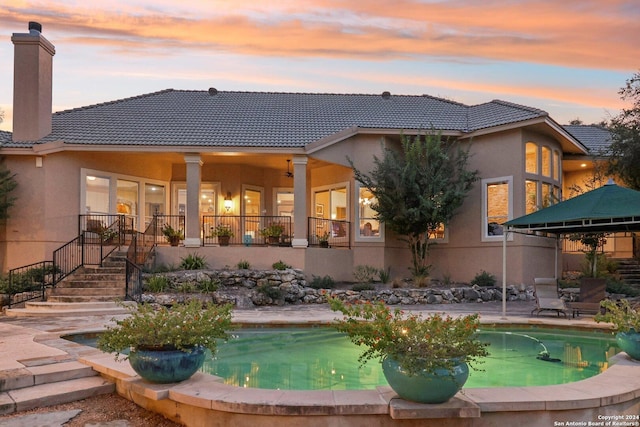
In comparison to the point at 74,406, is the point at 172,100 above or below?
above

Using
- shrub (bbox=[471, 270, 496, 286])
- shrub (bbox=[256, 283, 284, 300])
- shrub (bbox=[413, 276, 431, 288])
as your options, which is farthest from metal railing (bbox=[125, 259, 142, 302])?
shrub (bbox=[471, 270, 496, 286])

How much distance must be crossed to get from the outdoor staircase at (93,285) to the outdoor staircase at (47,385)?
7407 mm

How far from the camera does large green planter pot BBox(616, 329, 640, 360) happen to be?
6812 millimetres

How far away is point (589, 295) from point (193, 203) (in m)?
11.4

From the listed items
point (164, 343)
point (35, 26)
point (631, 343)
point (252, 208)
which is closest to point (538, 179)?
point (252, 208)

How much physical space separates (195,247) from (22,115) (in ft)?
23.4

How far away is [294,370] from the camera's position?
311 inches

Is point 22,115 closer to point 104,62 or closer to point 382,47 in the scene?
point 104,62

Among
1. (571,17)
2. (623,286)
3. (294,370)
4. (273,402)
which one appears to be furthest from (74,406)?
(623,286)

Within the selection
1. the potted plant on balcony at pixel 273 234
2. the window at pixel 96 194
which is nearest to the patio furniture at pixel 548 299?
the potted plant on balcony at pixel 273 234

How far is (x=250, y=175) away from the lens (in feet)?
68.6

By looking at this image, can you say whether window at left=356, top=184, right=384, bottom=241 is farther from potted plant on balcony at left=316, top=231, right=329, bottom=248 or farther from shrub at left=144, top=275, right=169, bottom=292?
shrub at left=144, top=275, right=169, bottom=292

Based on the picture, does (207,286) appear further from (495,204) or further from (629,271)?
(629,271)

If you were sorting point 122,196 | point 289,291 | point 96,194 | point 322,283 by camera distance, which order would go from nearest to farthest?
point 289,291, point 322,283, point 96,194, point 122,196
